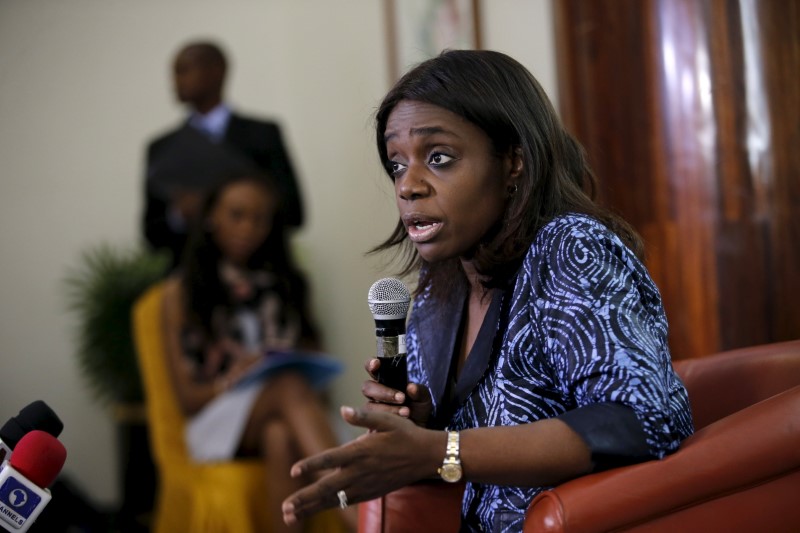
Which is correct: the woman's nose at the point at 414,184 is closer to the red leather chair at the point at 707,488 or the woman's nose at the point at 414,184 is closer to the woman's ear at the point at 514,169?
the woman's ear at the point at 514,169

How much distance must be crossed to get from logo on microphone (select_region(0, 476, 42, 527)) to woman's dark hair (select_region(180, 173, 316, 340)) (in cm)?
284

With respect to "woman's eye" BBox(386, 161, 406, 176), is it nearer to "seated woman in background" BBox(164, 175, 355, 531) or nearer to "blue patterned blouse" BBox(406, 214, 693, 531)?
"blue patterned blouse" BBox(406, 214, 693, 531)

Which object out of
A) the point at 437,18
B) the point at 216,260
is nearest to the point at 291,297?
the point at 216,260

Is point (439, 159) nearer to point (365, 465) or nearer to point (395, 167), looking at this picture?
point (395, 167)

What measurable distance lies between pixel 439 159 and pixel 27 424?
0.75 m

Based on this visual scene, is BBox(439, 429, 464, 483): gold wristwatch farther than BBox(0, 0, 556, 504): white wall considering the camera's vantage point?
No

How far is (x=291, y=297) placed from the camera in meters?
4.30

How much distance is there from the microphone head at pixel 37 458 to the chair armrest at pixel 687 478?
2.13 feet

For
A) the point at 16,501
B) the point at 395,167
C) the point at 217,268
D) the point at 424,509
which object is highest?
the point at 395,167

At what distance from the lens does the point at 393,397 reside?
1483 millimetres

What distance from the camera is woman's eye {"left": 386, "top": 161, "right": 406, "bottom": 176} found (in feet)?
5.16

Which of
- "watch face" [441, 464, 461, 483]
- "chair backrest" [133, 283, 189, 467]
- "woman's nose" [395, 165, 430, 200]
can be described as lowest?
"chair backrest" [133, 283, 189, 467]

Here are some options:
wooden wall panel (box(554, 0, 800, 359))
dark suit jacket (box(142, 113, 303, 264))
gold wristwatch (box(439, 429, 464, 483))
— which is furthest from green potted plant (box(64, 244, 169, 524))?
gold wristwatch (box(439, 429, 464, 483))

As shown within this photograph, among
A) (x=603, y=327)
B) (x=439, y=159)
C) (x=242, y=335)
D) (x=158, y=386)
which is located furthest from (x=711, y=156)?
(x=158, y=386)
